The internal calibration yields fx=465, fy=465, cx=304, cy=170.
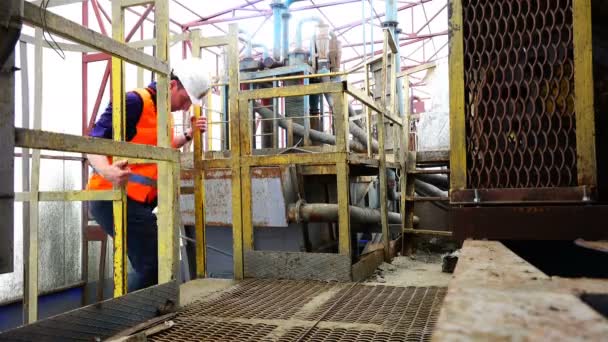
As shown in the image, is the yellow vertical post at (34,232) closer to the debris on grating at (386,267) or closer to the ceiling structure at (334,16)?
the debris on grating at (386,267)

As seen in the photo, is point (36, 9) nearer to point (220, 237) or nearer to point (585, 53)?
point (585, 53)

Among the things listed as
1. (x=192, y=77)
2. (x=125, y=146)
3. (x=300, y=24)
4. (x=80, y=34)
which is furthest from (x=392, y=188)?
(x=80, y=34)

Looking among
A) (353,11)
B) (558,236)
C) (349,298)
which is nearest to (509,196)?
(558,236)

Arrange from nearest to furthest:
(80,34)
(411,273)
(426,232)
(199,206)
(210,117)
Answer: (80,34) → (199,206) → (411,273) → (426,232) → (210,117)

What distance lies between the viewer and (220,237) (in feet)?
22.8

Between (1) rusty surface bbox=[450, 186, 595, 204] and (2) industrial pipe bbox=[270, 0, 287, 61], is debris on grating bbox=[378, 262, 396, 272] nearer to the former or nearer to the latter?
(1) rusty surface bbox=[450, 186, 595, 204]

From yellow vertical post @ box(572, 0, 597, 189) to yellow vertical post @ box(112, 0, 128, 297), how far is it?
2776 mm

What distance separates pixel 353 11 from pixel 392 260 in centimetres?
1140

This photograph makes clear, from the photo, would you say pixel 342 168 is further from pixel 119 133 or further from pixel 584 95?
pixel 584 95

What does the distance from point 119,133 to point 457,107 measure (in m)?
2.32

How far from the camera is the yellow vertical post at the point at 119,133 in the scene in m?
3.13

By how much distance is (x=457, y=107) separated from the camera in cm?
268

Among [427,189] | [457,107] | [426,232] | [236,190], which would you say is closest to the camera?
[457,107]

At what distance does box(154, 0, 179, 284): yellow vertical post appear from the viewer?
3166 mm
